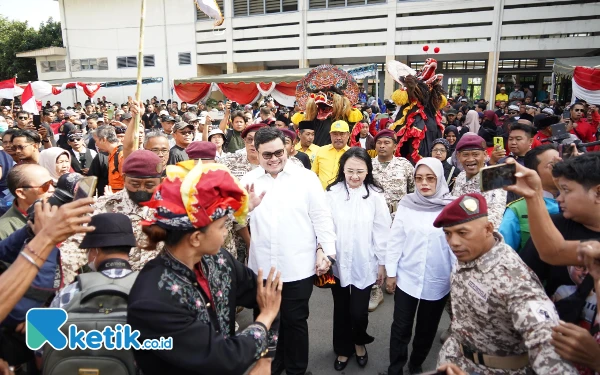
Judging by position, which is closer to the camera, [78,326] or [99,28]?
[78,326]

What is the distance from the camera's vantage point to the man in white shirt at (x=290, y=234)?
2990mm

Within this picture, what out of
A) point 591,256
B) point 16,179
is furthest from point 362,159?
point 16,179

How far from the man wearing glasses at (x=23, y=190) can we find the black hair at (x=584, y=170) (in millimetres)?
3178

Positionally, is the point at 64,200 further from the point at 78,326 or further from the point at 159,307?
the point at 159,307

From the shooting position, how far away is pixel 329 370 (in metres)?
3.42

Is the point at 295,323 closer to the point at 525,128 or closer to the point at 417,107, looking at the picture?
the point at 525,128

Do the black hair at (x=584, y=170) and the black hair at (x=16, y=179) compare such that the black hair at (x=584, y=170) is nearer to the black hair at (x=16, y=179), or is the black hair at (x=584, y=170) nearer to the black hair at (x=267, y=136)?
the black hair at (x=267, y=136)

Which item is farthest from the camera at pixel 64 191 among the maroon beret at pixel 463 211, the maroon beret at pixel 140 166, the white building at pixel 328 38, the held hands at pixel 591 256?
the white building at pixel 328 38

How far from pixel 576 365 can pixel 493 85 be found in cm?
2235

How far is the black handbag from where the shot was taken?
179 cm

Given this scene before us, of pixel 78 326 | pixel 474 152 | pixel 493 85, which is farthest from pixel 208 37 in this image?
pixel 78 326

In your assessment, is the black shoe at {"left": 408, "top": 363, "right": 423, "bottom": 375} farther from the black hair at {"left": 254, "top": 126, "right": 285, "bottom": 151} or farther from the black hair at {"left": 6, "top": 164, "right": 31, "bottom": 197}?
the black hair at {"left": 6, "top": 164, "right": 31, "bottom": 197}

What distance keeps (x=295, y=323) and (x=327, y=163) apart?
2.59 metres

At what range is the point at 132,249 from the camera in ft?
9.48
